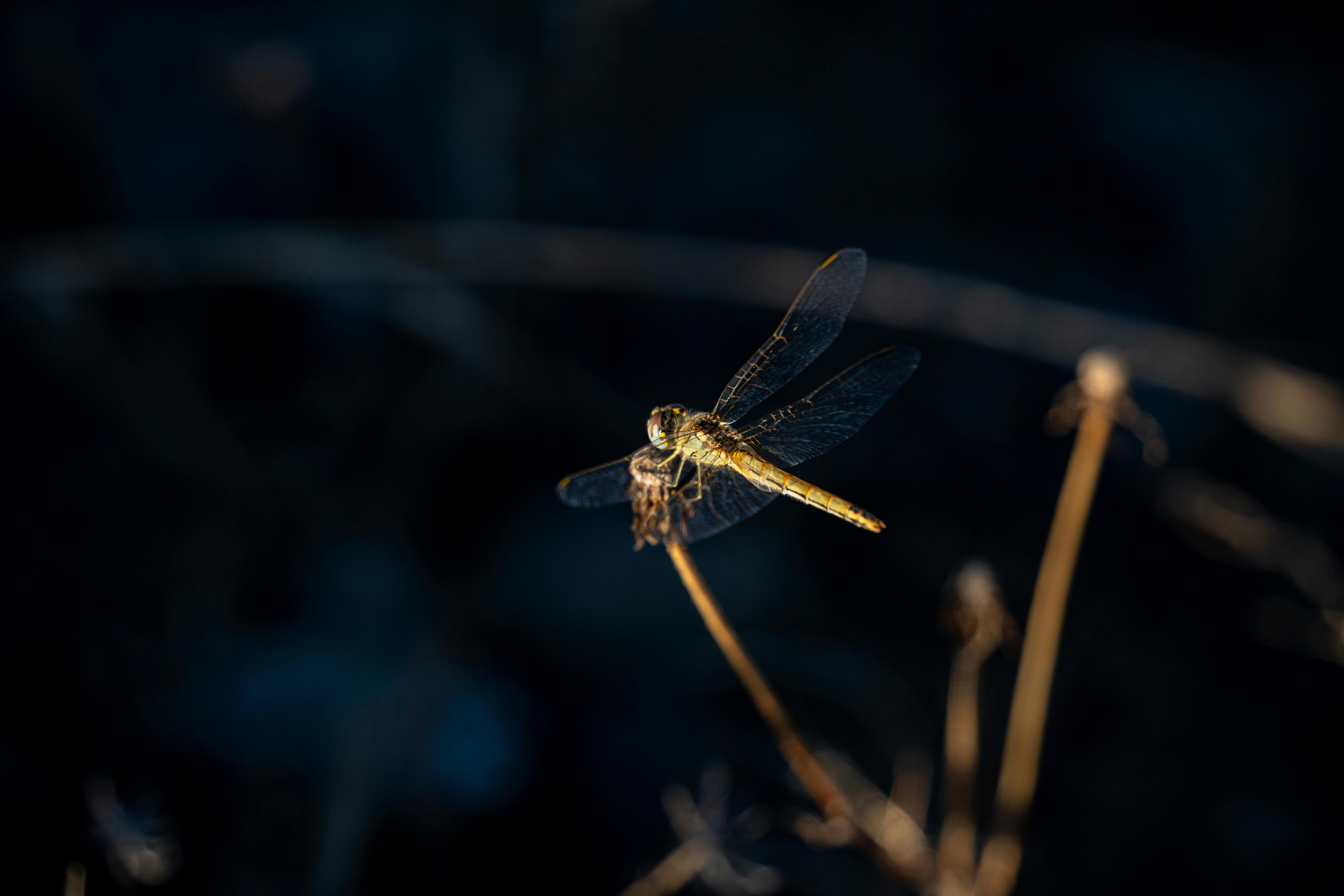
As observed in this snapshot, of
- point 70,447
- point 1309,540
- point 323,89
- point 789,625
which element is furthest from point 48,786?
point 1309,540

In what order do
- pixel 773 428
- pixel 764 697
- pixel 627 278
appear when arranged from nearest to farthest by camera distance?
pixel 764 697 → pixel 773 428 → pixel 627 278

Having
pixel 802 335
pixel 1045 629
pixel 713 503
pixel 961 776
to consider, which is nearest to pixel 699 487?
pixel 713 503

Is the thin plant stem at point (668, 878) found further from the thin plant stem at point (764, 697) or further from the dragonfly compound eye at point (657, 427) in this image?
the dragonfly compound eye at point (657, 427)

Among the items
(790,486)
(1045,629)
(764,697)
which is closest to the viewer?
(764,697)

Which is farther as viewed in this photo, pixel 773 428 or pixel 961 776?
pixel 773 428

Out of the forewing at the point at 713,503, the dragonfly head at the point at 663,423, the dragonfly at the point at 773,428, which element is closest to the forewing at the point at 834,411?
the dragonfly at the point at 773,428

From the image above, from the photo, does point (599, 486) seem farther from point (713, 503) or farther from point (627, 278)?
point (627, 278)
